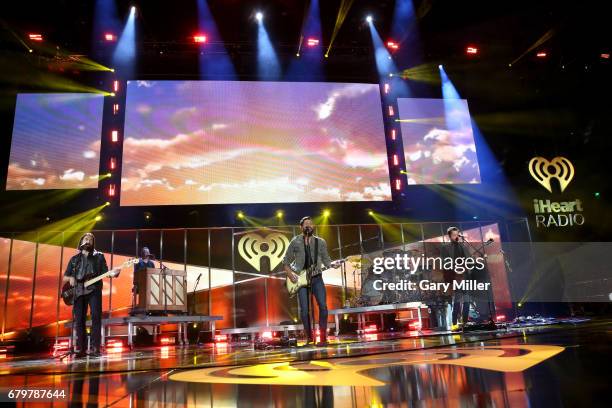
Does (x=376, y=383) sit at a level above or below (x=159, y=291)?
below

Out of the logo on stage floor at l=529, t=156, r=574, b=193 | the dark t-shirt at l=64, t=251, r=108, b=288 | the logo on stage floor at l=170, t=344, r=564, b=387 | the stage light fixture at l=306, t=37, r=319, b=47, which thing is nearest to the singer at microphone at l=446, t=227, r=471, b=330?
the logo on stage floor at l=170, t=344, r=564, b=387

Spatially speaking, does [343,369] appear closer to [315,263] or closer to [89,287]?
[315,263]

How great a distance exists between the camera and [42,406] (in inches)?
61.7

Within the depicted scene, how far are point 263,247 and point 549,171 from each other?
7.18 meters

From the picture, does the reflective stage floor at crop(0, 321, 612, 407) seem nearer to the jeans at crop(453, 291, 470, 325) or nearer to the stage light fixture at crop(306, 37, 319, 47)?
the jeans at crop(453, 291, 470, 325)

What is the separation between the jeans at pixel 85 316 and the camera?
4625 millimetres

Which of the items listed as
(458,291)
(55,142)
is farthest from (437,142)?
(55,142)

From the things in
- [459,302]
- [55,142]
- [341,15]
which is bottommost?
[459,302]

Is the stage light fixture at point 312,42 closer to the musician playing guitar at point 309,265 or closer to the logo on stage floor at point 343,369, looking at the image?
the musician playing guitar at point 309,265

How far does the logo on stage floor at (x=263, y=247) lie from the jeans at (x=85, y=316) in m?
5.62

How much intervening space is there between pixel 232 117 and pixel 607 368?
8587mm

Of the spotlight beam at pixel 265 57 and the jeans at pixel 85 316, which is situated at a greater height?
the spotlight beam at pixel 265 57

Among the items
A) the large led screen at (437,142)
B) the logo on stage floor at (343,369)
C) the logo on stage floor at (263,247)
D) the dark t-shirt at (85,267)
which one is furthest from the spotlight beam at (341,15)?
the logo on stage floor at (343,369)

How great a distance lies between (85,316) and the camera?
185 inches
